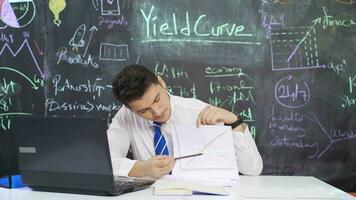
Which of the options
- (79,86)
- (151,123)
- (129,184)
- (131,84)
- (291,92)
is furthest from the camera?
(79,86)

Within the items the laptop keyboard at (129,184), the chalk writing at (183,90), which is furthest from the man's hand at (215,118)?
the chalk writing at (183,90)

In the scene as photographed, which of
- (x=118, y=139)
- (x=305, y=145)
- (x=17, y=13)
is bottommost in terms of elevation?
(x=305, y=145)

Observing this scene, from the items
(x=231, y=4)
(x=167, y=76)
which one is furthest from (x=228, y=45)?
(x=167, y=76)

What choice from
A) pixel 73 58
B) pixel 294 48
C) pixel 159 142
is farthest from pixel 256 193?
pixel 73 58

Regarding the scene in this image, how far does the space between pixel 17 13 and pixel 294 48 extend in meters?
1.90

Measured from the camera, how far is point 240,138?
6.46 feet

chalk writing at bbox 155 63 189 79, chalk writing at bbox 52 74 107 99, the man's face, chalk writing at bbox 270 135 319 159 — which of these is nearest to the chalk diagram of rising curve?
chalk writing at bbox 52 74 107 99

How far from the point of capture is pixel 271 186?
5.73 ft

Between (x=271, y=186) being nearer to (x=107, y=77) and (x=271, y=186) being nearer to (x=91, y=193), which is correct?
(x=91, y=193)

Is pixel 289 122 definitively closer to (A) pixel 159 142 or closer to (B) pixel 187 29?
(B) pixel 187 29

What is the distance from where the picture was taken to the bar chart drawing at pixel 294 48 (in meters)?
2.93

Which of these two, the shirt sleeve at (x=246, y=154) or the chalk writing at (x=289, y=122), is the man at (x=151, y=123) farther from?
the chalk writing at (x=289, y=122)

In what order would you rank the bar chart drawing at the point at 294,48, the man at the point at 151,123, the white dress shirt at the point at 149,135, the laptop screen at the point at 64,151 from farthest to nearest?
the bar chart drawing at the point at 294,48, the white dress shirt at the point at 149,135, the man at the point at 151,123, the laptop screen at the point at 64,151

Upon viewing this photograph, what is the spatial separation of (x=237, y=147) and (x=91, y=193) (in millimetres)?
719
